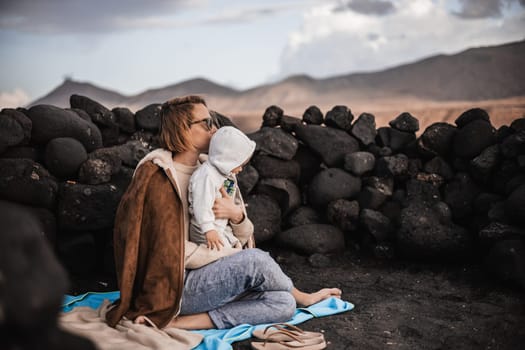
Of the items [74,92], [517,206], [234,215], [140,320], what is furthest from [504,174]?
[74,92]

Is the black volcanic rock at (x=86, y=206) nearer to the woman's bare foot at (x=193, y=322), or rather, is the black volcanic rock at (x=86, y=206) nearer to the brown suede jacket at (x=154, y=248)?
the brown suede jacket at (x=154, y=248)

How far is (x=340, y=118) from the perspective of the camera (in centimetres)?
692

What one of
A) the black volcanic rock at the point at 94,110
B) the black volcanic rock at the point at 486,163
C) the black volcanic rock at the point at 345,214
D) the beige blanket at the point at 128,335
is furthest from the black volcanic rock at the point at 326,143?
the beige blanket at the point at 128,335

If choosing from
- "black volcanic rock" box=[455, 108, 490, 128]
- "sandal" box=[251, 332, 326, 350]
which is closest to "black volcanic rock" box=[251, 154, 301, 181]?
"black volcanic rock" box=[455, 108, 490, 128]

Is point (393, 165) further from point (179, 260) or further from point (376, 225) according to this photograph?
point (179, 260)

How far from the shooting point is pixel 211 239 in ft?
12.6

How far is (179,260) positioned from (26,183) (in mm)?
2139

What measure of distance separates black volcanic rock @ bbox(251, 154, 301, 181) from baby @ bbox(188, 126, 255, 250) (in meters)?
2.52

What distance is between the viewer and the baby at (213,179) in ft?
12.6

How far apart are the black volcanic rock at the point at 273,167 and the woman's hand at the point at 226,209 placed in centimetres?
242

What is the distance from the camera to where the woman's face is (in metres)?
4.02

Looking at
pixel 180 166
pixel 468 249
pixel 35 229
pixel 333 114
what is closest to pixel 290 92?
pixel 333 114

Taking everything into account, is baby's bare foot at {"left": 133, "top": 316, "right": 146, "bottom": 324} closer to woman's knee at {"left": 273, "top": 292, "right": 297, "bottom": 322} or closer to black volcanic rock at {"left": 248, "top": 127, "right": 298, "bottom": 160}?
woman's knee at {"left": 273, "top": 292, "right": 297, "bottom": 322}

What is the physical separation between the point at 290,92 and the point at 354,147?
620 inches
